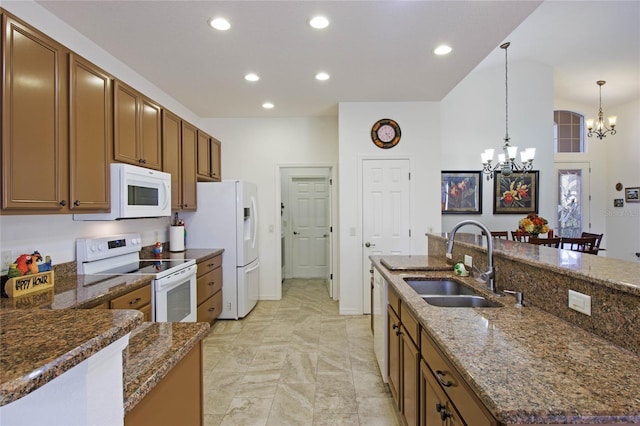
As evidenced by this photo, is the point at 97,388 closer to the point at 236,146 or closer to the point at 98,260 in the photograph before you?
the point at 98,260

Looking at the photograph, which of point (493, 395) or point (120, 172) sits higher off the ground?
point (120, 172)

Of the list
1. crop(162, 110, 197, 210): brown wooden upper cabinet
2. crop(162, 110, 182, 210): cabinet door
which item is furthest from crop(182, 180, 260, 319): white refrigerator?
crop(162, 110, 182, 210): cabinet door

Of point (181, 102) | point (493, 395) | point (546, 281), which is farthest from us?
point (181, 102)

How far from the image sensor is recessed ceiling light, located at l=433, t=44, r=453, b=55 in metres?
2.66

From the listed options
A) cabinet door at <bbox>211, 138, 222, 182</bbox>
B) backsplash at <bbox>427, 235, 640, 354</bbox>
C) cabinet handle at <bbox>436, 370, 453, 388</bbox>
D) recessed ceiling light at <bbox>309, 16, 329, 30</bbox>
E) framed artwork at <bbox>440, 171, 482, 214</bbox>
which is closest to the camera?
backsplash at <bbox>427, 235, 640, 354</bbox>

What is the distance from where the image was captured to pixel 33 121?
1.74m

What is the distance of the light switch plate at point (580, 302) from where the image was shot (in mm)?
1150

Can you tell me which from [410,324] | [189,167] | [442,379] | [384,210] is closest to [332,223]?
[384,210]

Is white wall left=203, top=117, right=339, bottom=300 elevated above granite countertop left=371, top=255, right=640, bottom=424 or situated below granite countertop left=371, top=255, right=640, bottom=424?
above

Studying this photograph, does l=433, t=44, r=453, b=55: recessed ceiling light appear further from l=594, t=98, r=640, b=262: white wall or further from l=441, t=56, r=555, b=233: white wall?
l=594, t=98, r=640, b=262: white wall

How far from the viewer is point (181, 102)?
404 centimetres

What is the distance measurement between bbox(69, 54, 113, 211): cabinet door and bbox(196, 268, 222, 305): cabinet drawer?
1.30m

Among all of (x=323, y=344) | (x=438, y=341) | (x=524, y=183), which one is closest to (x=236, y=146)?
(x=323, y=344)

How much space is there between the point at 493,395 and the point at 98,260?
2.74 metres
